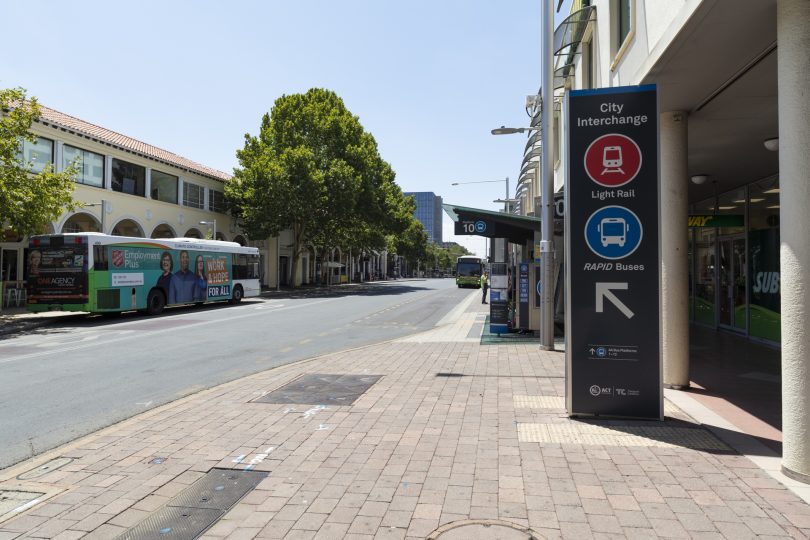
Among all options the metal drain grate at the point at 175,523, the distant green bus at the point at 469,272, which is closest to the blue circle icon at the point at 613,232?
the metal drain grate at the point at 175,523

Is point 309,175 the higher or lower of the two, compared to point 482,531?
higher

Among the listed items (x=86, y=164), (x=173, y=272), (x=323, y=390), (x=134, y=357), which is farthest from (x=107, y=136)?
(x=323, y=390)

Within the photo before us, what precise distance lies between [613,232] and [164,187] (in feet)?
112

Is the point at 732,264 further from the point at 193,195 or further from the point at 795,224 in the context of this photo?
the point at 193,195

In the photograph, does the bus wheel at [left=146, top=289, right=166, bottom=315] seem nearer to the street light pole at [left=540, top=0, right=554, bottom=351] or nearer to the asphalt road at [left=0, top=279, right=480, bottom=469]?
the asphalt road at [left=0, top=279, right=480, bottom=469]

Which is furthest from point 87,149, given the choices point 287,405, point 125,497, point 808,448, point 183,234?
point 808,448

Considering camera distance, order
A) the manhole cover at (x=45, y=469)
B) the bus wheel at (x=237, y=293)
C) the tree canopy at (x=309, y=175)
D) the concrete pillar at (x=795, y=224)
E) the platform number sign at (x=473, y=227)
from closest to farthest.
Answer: the concrete pillar at (x=795, y=224)
the manhole cover at (x=45, y=469)
the platform number sign at (x=473, y=227)
the bus wheel at (x=237, y=293)
the tree canopy at (x=309, y=175)

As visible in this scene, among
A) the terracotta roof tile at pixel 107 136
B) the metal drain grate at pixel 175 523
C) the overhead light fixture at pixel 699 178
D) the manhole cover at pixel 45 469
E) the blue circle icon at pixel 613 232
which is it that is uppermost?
the terracotta roof tile at pixel 107 136

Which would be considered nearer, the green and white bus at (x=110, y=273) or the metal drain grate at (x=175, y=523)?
the metal drain grate at (x=175, y=523)

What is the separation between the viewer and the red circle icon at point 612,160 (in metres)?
5.58

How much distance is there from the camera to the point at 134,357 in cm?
1038

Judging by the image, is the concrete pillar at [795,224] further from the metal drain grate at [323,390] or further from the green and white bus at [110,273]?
the green and white bus at [110,273]

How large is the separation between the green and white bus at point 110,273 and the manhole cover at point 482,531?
59.0 ft

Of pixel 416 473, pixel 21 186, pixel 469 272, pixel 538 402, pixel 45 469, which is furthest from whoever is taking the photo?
pixel 469 272
